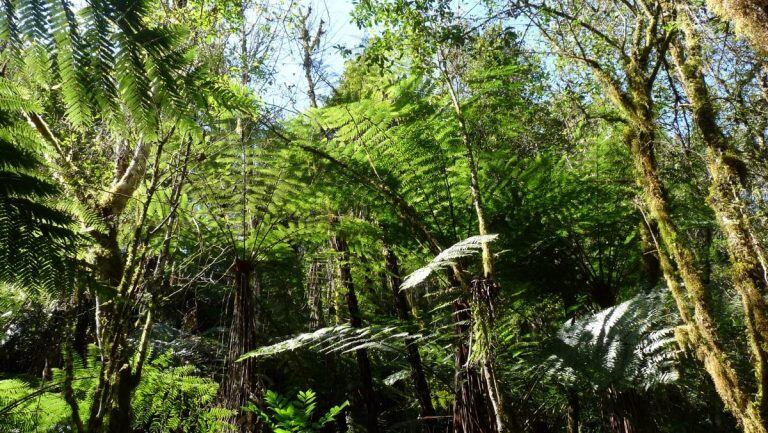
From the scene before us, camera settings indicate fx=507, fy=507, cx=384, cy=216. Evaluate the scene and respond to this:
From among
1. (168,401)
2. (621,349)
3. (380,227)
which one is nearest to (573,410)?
(621,349)

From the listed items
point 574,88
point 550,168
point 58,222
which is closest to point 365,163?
point 550,168

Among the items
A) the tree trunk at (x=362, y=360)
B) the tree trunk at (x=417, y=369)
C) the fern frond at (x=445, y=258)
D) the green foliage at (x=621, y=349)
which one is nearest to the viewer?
the fern frond at (x=445, y=258)

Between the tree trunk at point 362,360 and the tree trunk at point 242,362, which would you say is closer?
the tree trunk at point 242,362

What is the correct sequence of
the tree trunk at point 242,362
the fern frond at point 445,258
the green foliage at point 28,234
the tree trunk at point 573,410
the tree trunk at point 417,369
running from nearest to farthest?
the green foliage at point 28,234 → the fern frond at point 445,258 → the tree trunk at point 242,362 → the tree trunk at point 417,369 → the tree trunk at point 573,410

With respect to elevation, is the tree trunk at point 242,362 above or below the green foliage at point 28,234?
below

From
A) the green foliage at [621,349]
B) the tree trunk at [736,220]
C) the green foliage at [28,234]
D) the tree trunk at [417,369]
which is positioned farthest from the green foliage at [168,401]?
the tree trunk at [736,220]

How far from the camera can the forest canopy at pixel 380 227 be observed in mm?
1441

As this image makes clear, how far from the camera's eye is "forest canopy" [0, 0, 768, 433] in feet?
4.73

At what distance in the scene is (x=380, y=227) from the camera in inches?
153

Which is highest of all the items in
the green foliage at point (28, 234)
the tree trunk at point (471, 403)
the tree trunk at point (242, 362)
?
the green foliage at point (28, 234)

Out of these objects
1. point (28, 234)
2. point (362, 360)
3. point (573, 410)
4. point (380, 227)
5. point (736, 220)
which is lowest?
point (573, 410)

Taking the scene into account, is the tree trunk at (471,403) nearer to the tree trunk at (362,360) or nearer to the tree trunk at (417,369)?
the tree trunk at (417,369)

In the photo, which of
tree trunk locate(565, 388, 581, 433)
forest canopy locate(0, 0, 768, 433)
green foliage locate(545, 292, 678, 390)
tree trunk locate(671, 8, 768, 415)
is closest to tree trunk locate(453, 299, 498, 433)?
forest canopy locate(0, 0, 768, 433)

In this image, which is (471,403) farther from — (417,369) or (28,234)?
(28,234)
